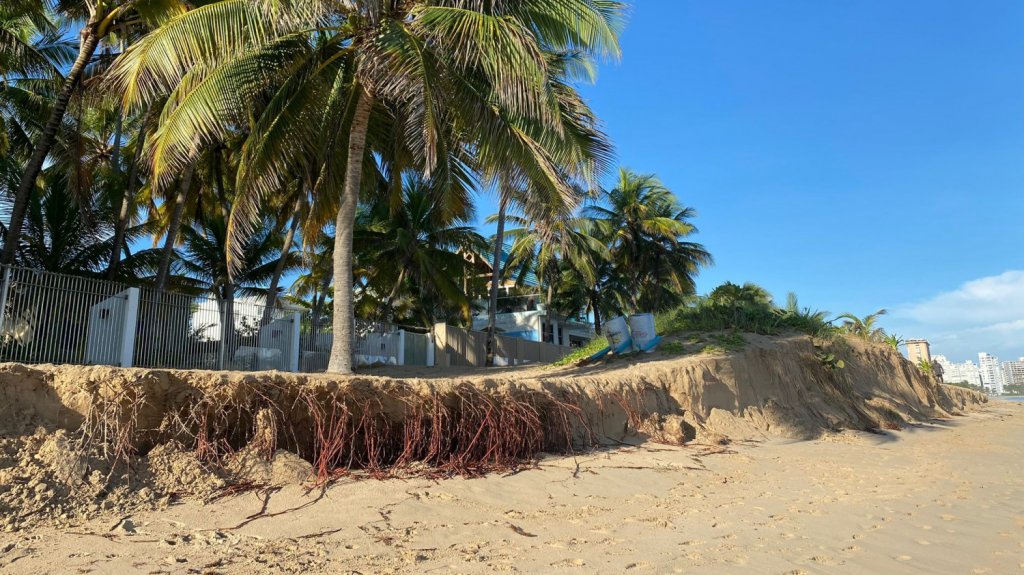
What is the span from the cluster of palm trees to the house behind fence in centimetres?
195

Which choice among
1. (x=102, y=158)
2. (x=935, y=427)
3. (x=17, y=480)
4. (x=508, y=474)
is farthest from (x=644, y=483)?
(x=102, y=158)

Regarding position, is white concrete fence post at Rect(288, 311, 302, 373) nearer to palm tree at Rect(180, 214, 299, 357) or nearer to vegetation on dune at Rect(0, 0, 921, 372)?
vegetation on dune at Rect(0, 0, 921, 372)

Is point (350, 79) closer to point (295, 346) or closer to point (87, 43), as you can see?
point (87, 43)

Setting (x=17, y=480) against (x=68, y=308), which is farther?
(x=68, y=308)

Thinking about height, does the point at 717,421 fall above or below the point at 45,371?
below

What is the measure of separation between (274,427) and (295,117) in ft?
17.9

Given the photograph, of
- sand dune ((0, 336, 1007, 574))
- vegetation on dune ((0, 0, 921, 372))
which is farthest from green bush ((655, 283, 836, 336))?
sand dune ((0, 336, 1007, 574))

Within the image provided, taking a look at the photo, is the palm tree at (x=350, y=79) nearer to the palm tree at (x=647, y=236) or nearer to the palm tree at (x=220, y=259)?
the palm tree at (x=220, y=259)

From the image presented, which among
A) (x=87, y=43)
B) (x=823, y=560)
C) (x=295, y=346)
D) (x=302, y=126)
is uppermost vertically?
(x=87, y=43)

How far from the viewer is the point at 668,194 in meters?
33.9

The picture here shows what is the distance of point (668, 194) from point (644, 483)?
95.9 feet

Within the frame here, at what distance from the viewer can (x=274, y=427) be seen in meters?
5.70

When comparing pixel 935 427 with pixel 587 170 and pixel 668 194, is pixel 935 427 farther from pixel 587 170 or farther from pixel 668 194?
pixel 668 194

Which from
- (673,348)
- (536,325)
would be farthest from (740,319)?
(536,325)
